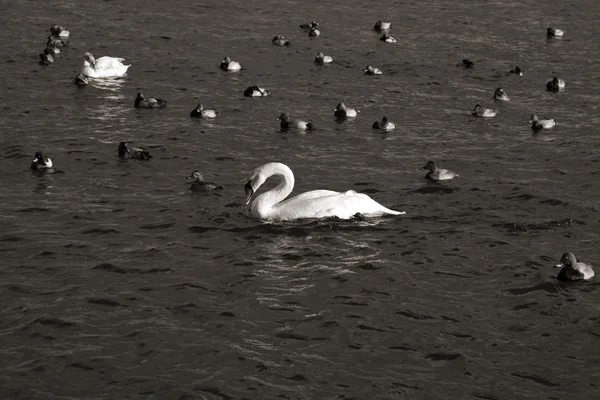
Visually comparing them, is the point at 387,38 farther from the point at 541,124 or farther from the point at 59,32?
the point at 59,32

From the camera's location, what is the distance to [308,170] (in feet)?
81.6

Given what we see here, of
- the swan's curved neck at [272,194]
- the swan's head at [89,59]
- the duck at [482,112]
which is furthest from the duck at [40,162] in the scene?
the duck at [482,112]

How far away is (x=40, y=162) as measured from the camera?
78.0 ft

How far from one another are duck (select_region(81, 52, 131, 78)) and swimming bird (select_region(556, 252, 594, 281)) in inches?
693

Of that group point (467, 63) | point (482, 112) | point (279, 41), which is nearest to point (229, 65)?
point (279, 41)

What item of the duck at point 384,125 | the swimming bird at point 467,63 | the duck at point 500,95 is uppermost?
the swimming bird at point 467,63

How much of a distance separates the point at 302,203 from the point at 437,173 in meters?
4.03

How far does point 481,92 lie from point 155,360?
62.2ft

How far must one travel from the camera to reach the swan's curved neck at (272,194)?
21422 millimetres

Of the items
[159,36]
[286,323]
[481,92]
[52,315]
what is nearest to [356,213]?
[286,323]

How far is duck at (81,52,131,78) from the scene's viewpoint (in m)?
31.9

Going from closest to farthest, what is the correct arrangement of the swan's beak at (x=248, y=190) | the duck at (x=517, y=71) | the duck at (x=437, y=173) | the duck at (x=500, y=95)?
the swan's beak at (x=248, y=190)
the duck at (x=437, y=173)
the duck at (x=500, y=95)
the duck at (x=517, y=71)

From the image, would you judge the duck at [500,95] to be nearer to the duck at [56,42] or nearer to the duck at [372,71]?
the duck at [372,71]

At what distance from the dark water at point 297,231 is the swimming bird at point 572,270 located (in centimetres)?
23
